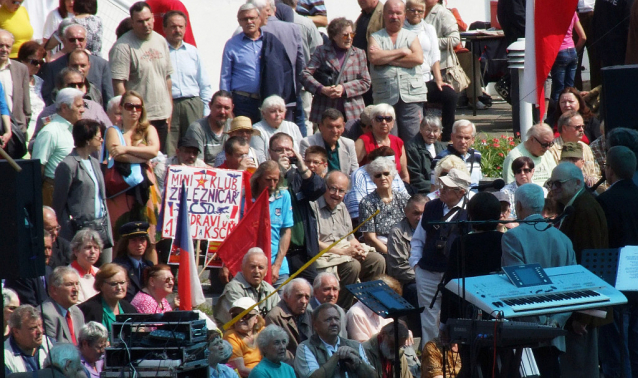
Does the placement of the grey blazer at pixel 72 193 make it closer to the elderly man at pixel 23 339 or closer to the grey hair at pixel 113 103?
the grey hair at pixel 113 103

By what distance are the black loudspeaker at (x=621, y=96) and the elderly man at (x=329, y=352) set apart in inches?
97.2

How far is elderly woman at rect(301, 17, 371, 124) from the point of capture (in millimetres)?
12414

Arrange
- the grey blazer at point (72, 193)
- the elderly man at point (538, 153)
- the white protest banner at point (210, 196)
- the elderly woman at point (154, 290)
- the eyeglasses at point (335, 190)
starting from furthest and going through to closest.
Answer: the elderly man at point (538, 153), the eyeglasses at point (335, 190), the white protest banner at point (210, 196), the grey blazer at point (72, 193), the elderly woman at point (154, 290)

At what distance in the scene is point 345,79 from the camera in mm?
12531

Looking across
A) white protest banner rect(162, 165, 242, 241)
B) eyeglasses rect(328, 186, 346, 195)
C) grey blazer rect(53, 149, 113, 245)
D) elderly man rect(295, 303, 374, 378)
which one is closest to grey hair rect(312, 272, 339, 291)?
elderly man rect(295, 303, 374, 378)

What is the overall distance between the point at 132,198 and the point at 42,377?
9.63 feet

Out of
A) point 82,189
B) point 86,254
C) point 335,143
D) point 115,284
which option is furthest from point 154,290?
point 335,143

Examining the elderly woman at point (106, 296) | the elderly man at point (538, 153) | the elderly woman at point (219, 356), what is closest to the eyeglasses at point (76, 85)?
the elderly woman at point (106, 296)

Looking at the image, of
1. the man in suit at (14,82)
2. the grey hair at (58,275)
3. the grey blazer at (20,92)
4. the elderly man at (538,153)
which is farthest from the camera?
the elderly man at (538,153)

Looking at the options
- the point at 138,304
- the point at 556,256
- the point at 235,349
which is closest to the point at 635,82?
the point at 556,256

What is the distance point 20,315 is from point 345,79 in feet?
18.0

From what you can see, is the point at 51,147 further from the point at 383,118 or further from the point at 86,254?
the point at 383,118

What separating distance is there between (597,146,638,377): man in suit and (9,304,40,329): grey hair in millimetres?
3934

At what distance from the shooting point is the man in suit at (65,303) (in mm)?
8531
